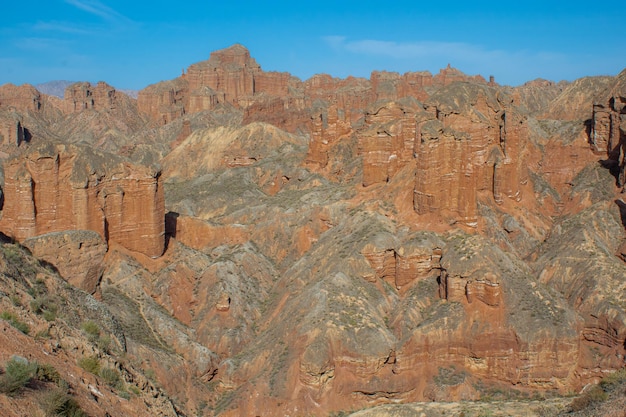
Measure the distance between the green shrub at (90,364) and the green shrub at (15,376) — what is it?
12.8ft

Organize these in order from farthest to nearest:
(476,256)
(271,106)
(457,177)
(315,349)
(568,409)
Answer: (271,106)
(457,177)
(476,256)
(315,349)
(568,409)

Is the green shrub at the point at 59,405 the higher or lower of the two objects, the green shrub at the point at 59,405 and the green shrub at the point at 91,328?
the higher

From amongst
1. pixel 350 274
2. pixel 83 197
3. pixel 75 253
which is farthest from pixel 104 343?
pixel 350 274

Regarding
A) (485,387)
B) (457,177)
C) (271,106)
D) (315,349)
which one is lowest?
(485,387)

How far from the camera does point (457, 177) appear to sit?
35531mm

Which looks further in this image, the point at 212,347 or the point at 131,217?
the point at 131,217

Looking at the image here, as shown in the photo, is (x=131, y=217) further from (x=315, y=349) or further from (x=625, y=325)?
(x=625, y=325)

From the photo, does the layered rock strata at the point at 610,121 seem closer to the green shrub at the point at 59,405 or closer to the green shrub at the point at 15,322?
the green shrub at the point at 15,322

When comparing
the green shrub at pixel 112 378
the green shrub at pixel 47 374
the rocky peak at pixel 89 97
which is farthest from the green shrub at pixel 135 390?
the rocky peak at pixel 89 97

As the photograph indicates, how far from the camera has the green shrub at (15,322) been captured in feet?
57.2

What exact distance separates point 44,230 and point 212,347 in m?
9.97

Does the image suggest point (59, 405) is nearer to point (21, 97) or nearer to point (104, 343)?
point (104, 343)

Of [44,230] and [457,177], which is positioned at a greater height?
[457,177]

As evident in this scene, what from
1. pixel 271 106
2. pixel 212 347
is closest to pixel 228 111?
pixel 271 106
